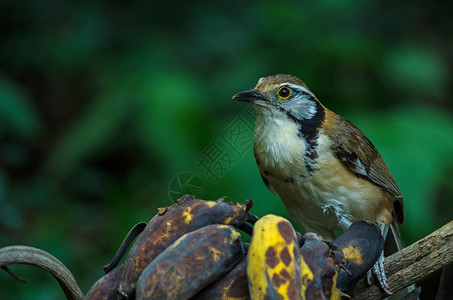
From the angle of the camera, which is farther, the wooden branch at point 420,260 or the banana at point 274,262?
the wooden branch at point 420,260

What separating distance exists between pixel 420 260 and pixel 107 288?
98cm

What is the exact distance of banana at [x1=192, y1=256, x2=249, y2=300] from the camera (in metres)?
1.50

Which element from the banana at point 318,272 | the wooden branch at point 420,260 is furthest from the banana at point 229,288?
the wooden branch at point 420,260

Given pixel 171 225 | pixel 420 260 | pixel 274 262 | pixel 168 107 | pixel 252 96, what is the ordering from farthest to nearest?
1. pixel 168 107
2. pixel 252 96
3. pixel 420 260
4. pixel 171 225
5. pixel 274 262

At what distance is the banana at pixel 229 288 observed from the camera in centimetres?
150

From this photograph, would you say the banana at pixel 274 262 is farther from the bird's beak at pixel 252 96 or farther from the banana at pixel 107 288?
the bird's beak at pixel 252 96

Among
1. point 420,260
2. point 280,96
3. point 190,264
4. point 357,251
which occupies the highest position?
point 280,96

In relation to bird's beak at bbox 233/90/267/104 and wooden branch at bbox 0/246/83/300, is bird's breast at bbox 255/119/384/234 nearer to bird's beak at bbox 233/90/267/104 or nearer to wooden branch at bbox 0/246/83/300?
bird's beak at bbox 233/90/267/104

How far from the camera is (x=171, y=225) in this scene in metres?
1.61

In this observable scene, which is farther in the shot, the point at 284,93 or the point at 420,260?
the point at 284,93

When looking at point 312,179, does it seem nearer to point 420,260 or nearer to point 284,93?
point 284,93

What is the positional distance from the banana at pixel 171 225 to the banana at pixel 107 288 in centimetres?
8

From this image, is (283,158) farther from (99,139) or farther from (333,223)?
(99,139)

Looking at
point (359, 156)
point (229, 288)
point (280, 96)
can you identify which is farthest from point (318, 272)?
point (359, 156)
